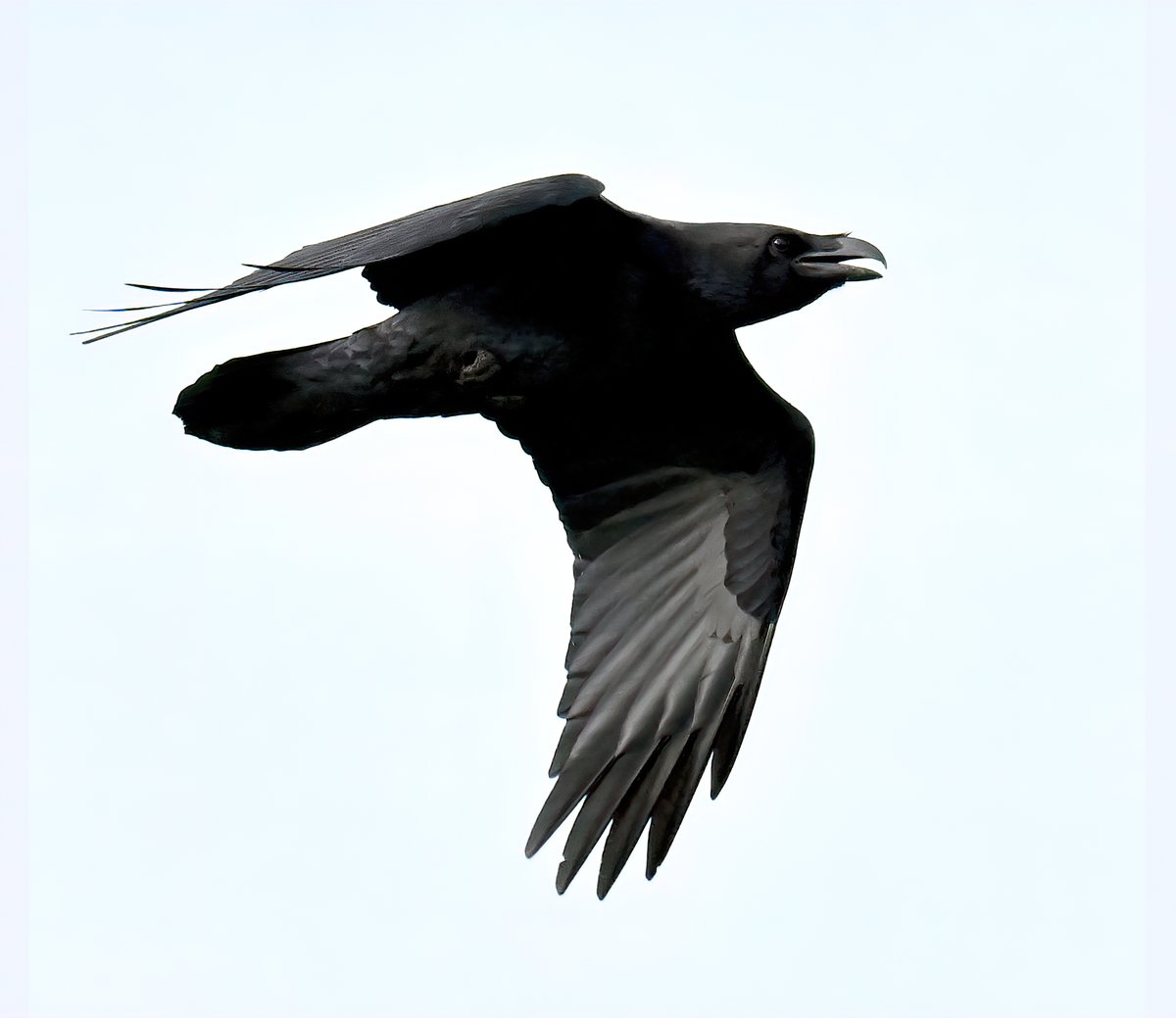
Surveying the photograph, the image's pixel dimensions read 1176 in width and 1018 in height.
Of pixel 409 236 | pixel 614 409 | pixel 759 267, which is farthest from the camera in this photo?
pixel 614 409

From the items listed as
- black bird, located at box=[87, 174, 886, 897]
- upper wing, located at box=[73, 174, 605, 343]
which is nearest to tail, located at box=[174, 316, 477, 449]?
black bird, located at box=[87, 174, 886, 897]

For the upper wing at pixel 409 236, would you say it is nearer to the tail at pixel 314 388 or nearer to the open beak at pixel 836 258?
the tail at pixel 314 388

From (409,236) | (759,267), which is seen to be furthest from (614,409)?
(409,236)

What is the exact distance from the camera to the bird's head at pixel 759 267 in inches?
286

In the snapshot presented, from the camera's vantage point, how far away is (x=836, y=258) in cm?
733

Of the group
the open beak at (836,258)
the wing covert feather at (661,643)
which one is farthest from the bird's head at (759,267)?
the wing covert feather at (661,643)

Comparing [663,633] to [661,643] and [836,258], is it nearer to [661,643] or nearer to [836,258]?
[661,643]

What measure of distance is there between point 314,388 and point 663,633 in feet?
5.29

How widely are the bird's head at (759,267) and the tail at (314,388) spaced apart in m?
0.84

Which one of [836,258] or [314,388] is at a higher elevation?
[836,258]

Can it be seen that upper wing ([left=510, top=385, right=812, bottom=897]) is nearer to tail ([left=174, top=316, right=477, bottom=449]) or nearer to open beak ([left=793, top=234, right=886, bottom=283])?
open beak ([left=793, top=234, right=886, bottom=283])

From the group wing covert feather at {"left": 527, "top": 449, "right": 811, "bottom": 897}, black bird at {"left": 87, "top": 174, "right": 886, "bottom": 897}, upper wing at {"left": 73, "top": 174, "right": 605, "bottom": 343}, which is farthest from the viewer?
wing covert feather at {"left": 527, "top": 449, "right": 811, "bottom": 897}

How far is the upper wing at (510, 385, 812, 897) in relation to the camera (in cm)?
771

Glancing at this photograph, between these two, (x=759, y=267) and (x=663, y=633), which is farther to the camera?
(x=663, y=633)
